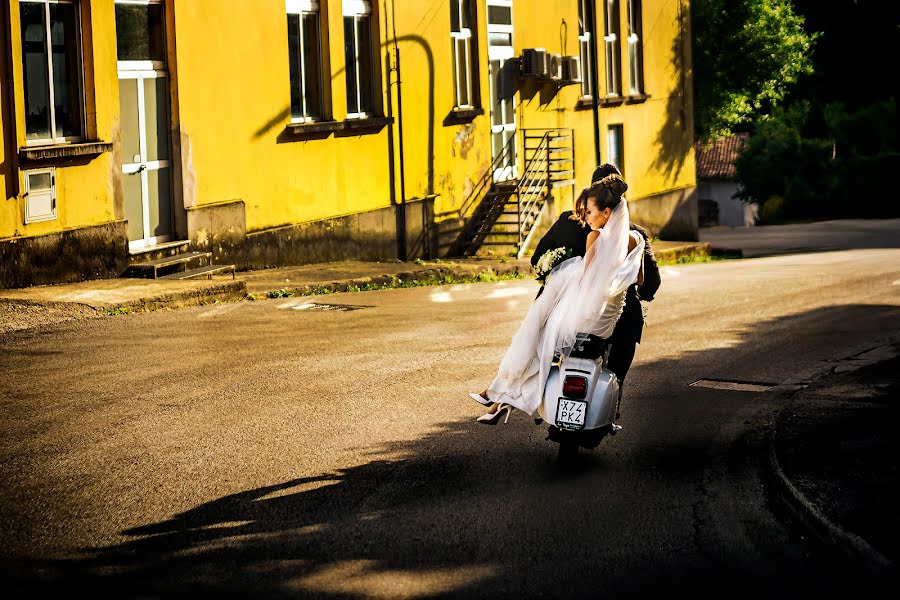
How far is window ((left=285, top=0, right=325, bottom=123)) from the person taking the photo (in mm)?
20547

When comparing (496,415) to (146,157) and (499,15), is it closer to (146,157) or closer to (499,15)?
(146,157)

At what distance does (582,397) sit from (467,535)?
1.37 meters

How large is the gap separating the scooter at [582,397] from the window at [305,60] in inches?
533

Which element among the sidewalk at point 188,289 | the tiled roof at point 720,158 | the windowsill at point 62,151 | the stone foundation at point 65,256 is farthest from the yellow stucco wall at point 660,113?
the tiled roof at point 720,158

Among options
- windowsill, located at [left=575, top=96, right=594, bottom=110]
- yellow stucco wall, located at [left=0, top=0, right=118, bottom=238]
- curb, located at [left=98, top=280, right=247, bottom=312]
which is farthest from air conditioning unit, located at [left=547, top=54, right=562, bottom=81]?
curb, located at [left=98, top=280, right=247, bottom=312]

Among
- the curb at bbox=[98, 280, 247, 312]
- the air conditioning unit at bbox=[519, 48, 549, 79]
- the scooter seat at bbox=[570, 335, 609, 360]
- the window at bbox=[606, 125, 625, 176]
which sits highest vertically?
the air conditioning unit at bbox=[519, 48, 549, 79]

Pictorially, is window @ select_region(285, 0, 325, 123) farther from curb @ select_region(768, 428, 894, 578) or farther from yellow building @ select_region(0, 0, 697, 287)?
curb @ select_region(768, 428, 894, 578)

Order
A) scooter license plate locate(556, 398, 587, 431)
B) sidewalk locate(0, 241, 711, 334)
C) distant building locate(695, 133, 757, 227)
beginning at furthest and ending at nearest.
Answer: distant building locate(695, 133, 757, 227) → sidewalk locate(0, 241, 711, 334) → scooter license plate locate(556, 398, 587, 431)

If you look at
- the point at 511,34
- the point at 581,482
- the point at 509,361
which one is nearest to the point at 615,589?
the point at 581,482

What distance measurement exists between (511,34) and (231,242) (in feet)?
34.1

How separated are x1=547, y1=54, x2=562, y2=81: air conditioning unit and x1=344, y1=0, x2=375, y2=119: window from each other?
608cm

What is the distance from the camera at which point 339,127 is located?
69.4 ft

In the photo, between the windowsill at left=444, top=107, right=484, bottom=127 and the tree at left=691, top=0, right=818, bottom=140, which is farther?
the tree at left=691, top=0, right=818, bottom=140

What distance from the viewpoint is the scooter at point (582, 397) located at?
7.54 m
